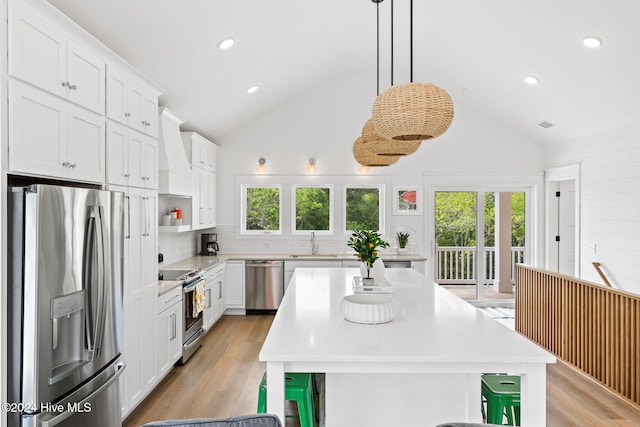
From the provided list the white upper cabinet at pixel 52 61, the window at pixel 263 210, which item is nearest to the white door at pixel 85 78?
the white upper cabinet at pixel 52 61

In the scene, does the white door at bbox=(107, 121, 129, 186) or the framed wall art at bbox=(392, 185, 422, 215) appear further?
the framed wall art at bbox=(392, 185, 422, 215)

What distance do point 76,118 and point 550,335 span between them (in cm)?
466

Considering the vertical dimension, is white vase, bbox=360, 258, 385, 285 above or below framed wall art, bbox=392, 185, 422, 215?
below

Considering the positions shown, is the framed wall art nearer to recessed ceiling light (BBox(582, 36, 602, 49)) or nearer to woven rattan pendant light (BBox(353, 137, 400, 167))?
woven rattan pendant light (BBox(353, 137, 400, 167))

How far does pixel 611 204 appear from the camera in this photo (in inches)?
186

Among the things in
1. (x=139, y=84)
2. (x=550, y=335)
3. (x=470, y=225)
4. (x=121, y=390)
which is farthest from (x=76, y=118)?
(x=470, y=225)

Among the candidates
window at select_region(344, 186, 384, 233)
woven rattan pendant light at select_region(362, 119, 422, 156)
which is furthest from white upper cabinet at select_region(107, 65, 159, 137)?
window at select_region(344, 186, 384, 233)

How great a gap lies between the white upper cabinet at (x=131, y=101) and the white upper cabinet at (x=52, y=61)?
0.11m

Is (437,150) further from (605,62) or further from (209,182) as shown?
(209,182)

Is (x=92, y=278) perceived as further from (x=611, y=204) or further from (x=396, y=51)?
(x=611, y=204)

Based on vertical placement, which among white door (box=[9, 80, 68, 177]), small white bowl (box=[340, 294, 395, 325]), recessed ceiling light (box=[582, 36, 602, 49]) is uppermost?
recessed ceiling light (box=[582, 36, 602, 49])

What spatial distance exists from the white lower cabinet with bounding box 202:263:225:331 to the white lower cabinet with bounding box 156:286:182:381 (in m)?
0.85

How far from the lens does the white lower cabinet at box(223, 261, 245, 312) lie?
5.86 metres

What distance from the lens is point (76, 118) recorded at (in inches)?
89.7
